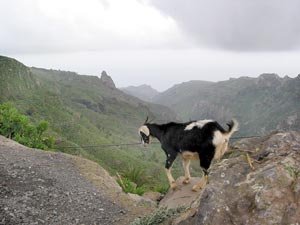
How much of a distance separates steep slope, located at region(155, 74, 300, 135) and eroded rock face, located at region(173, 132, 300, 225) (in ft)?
246

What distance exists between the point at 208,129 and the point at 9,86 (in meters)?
50.7

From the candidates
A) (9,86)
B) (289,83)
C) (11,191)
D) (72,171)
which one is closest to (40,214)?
(11,191)

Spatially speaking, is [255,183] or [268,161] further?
[268,161]

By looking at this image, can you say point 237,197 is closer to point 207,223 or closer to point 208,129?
point 207,223

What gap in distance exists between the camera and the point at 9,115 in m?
18.1

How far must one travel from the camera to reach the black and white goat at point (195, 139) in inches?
366

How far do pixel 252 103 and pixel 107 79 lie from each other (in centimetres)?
4698

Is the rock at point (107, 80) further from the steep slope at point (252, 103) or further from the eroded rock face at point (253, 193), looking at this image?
the eroded rock face at point (253, 193)

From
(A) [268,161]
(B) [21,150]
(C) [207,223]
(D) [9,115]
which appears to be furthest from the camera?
(D) [9,115]

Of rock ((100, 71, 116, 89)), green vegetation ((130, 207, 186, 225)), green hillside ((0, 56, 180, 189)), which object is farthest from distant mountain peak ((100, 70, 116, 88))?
green vegetation ((130, 207, 186, 225))

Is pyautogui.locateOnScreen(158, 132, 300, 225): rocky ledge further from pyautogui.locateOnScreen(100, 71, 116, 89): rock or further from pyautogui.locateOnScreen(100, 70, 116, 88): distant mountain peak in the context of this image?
pyautogui.locateOnScreen(100, 70, 116, 88): distant mountain peak

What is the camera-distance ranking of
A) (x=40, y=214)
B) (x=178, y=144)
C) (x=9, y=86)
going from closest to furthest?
(x=40, y=214), (x=178, y=144), (x=9, y=86)

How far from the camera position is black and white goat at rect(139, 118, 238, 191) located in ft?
30.5

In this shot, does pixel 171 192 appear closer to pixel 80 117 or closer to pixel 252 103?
pixel 80 117
